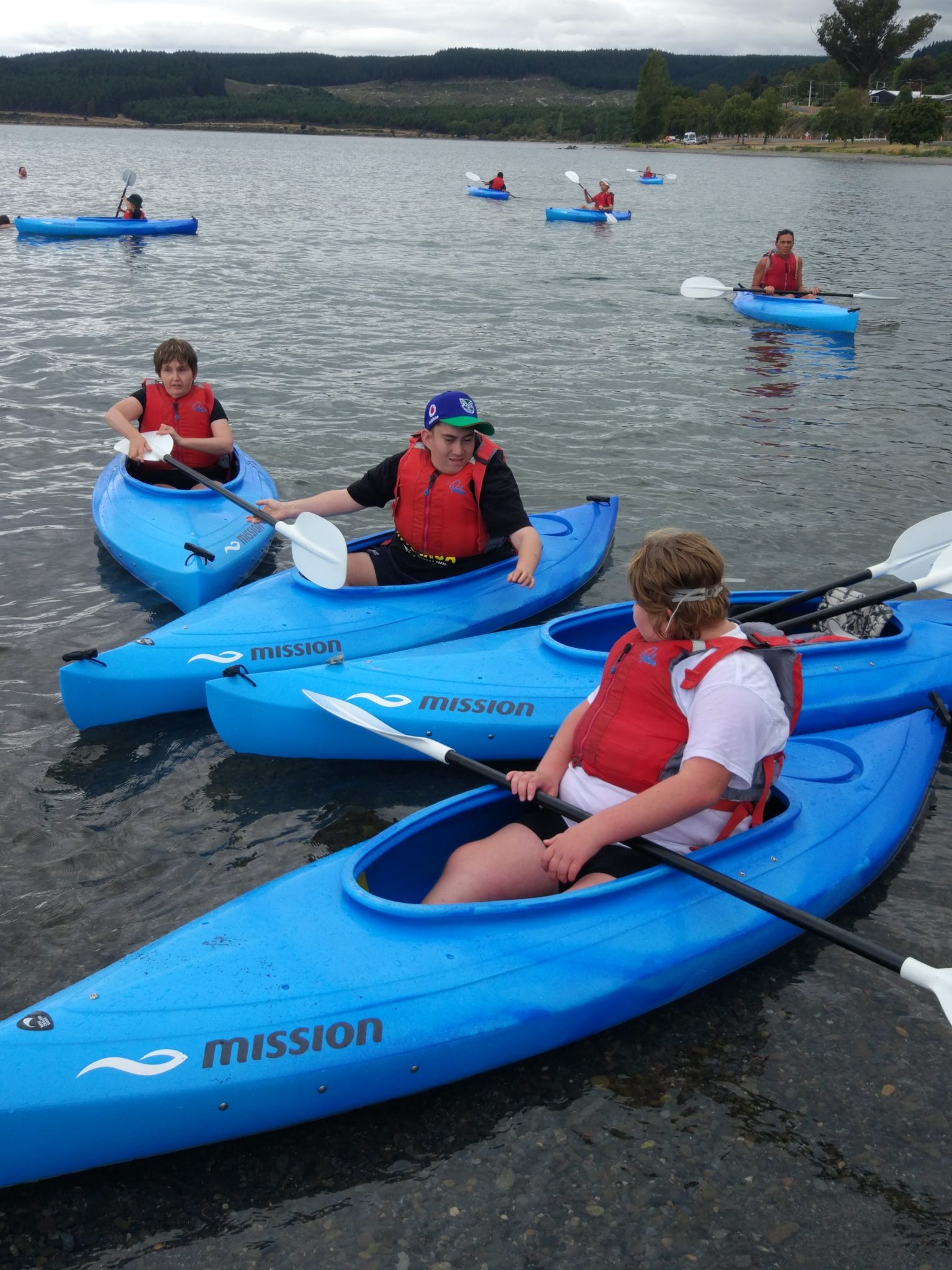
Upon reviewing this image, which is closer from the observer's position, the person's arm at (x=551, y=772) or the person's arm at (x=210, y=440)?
the person's arm at (x=551, y=772)

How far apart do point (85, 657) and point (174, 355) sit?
252 centimetres

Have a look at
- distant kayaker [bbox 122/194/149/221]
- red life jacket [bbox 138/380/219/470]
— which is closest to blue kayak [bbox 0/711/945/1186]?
red life jacket [bbox 138/380/219/470]

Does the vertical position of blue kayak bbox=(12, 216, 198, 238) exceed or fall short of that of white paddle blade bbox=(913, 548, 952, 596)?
it exceeds it

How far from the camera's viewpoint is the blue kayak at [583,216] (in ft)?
87.6

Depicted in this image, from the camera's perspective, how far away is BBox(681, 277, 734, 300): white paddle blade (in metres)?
14.9

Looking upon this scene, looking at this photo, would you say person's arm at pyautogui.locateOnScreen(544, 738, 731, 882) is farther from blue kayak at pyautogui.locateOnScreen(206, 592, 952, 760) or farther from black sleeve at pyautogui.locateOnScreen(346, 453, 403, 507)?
black sleeve at pyautogui.locateOnScreen(346, 453, 403, 507)

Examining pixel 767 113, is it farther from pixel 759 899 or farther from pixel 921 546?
pixel 759 899

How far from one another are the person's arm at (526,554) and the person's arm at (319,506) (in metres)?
0.86

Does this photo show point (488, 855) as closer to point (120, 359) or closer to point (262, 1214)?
point (262, 1214)

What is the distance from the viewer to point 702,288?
15039mm

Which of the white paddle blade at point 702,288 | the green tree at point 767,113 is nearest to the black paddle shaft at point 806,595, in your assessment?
the white paddle blade at point 702,288

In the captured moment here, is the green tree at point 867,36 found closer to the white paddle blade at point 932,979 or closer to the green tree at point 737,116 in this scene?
the green tree at point 737,116

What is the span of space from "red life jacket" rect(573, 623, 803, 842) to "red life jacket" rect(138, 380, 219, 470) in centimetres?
414

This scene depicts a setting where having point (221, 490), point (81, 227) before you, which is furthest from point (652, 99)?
point (221, 490)
